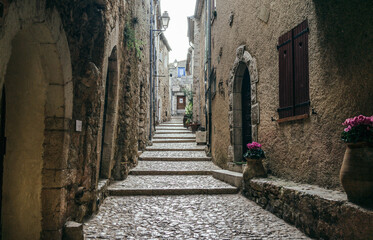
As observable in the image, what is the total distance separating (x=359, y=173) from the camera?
8.50 ft

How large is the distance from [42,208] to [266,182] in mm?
2941

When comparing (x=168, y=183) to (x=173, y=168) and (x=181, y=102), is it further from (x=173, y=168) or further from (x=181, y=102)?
(x=181, y=102)

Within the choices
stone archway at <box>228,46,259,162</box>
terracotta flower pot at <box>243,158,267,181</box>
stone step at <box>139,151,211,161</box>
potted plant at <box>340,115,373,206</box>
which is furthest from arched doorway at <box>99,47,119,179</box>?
potted plant at <box>340,115,373,206</box>

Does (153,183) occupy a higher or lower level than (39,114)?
lower

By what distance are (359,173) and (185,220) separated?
2.12m

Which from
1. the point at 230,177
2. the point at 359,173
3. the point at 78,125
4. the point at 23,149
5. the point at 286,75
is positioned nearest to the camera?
the point at 359,173

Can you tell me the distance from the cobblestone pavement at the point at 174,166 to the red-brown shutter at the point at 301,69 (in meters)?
3.88

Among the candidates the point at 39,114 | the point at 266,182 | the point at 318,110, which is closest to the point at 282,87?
the point at 318,110

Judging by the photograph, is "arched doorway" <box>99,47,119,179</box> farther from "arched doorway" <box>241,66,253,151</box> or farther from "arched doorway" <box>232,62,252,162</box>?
"arched doorway" <box>241,66,253,151</box>

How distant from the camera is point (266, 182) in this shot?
4.43m

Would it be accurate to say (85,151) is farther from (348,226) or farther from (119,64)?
(348,226)

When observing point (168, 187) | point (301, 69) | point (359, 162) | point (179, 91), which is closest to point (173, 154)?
point (168, 187)

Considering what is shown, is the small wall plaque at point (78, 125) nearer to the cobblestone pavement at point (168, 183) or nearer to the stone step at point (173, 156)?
the cobblestone pavement at point (168, 183)

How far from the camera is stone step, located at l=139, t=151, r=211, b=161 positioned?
873 centimetres
